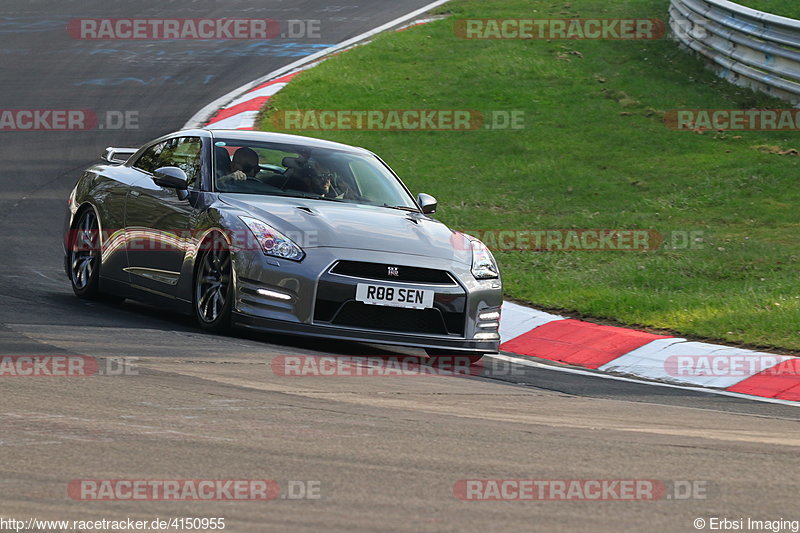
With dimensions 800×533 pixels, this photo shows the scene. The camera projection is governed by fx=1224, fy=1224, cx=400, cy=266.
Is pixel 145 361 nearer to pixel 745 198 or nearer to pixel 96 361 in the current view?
pixel 96 361

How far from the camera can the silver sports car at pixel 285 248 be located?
7.47 metres

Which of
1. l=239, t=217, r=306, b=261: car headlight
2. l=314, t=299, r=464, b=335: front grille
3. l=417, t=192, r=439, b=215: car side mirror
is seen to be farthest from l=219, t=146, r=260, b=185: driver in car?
l=314, t=299, r=464, b=335: front grille

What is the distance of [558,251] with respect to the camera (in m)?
12.0

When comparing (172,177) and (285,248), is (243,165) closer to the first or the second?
(172,177)

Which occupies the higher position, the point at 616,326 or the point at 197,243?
the point at 197,243

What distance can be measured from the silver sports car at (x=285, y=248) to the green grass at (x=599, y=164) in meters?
2.16

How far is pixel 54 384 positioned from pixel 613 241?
7.45m

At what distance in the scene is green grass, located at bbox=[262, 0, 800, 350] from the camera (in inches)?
401

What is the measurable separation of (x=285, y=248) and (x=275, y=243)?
2.8 inches

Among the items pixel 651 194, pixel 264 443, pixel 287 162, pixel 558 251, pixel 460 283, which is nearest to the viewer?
pixel 264 443

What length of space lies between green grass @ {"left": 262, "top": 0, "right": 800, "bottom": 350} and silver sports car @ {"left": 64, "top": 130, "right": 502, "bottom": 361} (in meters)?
2.16

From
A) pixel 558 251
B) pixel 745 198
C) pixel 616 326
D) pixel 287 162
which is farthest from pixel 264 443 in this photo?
pixel 745 198

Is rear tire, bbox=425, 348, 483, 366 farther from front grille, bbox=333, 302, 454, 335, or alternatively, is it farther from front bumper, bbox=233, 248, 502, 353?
front grille, bbox=333, 302, 454, 335

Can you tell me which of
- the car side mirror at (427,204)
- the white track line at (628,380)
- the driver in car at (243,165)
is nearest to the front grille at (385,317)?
the white track line at (628,380)
